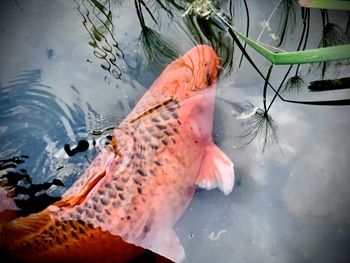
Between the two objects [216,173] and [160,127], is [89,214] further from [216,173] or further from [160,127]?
[216,173]

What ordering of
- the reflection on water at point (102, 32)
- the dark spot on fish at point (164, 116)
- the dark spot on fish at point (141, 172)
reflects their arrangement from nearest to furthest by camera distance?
1. the dark spot on fish at point (141, 172)
2. the dark spot on fish at point (164, 116)
3. the reflection on water at point (102, 32)

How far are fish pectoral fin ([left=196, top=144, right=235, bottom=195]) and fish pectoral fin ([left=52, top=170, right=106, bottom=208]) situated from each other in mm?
518

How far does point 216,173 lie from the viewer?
1.84 metres

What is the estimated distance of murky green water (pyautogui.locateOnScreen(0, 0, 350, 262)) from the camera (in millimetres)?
1783

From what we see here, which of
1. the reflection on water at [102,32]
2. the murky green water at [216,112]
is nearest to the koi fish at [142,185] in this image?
the murky green water at [216,112]

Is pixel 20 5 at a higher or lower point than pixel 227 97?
higher

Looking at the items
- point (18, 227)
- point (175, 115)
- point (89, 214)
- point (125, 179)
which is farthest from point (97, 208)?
point (175, 115)

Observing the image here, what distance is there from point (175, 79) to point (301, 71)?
0.74m

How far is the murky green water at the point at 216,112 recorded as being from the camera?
5.85ft

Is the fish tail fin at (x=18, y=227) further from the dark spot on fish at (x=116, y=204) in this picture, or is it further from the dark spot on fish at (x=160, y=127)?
the dark spot on fish at (x=160, y=127)

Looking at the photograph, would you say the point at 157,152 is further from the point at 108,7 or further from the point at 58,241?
the point at 108,7

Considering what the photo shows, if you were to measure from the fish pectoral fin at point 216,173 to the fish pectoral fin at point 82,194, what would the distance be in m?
0.52

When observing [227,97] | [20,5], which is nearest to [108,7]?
[20,5]

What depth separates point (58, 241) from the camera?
1519mm
